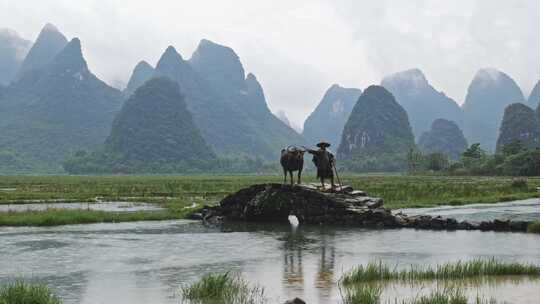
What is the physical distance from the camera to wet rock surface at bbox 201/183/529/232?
59.8 feet

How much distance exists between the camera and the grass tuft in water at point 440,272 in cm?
929

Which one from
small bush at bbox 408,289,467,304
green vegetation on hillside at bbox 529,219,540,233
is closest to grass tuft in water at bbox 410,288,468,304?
small bush at bbox 408,289,467,304

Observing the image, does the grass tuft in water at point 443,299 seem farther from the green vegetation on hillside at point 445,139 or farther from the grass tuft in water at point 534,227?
the green vegetation on hillside at point 445,139

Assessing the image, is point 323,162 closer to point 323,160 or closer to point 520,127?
point 323,160

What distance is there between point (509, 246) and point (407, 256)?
121 inches

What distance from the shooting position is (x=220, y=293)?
317 inches

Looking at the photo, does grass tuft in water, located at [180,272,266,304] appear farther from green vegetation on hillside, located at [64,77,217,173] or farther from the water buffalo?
green vegetation on hillside, located at [64,77,217,173]

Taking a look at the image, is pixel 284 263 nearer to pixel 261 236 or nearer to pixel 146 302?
pixel 146 302

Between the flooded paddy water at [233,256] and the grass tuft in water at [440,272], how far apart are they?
406mm

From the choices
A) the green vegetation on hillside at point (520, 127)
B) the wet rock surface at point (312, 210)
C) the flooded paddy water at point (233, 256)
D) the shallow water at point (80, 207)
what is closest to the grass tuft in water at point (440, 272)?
the flooded paddy water at point (233, 256)

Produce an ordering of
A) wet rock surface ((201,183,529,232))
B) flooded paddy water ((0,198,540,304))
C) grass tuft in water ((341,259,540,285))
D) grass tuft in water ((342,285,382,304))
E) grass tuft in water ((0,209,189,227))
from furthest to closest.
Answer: grass tuft in water ((0,209,189,227)) → wet rock surface ((201,183,529,232)) → grass tuft in water ((341,259,540,285)) → flooded paddy water ((0,198,540,304)) → grass tuft in water ((342,285,382,304))

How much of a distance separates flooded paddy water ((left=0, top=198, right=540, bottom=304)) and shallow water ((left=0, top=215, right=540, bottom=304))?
0.06ft

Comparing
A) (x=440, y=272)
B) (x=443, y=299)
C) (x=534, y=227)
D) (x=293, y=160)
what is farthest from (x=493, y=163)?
(x=443, y=299)

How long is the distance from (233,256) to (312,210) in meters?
7.61
